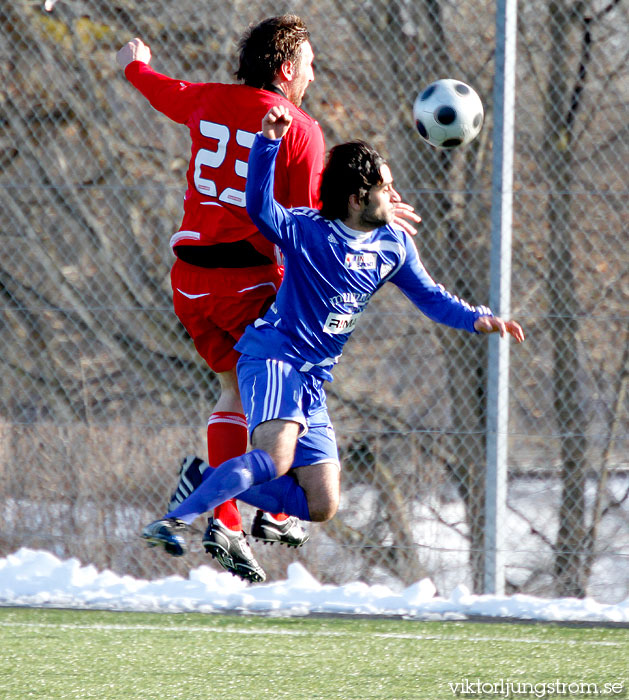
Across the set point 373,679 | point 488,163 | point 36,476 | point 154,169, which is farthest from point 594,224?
point 36,476

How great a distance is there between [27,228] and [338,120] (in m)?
2.02

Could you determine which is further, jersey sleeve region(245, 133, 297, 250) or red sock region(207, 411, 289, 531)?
red sock region(207, 411, 289, 531)

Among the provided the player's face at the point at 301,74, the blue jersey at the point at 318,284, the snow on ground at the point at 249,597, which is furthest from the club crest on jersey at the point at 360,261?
the snow on ground at the point at 249,597

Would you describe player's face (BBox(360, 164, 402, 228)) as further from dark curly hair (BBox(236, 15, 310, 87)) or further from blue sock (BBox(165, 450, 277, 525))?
blue sock (BBox(165, 450, 277, 525))

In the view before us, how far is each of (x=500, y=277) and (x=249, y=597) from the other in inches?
83.5

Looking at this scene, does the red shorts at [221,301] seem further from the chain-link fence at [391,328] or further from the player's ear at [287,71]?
the chain-link fence at [391,328]

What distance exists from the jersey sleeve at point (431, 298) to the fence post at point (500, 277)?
6.66 feet

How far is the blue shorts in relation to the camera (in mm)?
3273

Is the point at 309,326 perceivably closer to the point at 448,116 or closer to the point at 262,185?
the point at 262,185

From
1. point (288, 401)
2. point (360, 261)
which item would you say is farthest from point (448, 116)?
point (288, 401)

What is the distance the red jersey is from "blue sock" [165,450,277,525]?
2.40ft

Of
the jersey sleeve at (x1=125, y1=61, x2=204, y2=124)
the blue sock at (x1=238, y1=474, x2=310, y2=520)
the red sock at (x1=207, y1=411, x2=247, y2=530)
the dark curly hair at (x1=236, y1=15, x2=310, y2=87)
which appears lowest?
Result: the blue sock at (x1=238, y1=474, x2=310, y2=520)

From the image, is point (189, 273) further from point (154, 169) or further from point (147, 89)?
point (154, 169)

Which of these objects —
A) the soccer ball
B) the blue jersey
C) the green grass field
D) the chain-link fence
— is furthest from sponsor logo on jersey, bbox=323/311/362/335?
the chain-link fence
